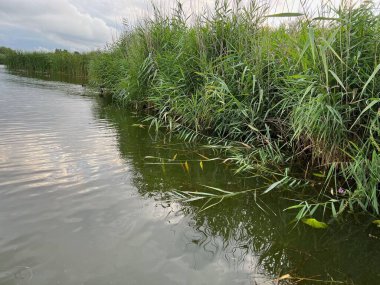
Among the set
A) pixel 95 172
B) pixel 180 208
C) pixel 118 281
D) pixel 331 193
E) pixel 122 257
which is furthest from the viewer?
pixel 95 172

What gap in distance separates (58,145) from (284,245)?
3617mm

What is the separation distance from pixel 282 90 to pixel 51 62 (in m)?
24.0

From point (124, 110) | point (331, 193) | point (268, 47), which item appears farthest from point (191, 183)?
point (124, 110)

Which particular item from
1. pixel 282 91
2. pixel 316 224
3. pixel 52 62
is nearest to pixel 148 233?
pixel 316 224

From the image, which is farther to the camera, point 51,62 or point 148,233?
point 51,62

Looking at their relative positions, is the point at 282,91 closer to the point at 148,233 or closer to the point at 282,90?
the point at 282,90

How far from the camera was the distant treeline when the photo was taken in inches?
849

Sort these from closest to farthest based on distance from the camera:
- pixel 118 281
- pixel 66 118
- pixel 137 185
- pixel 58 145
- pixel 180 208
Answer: pixel 118 281 → pixel 180 208 → pixel 137 185 → pixel 58 145 → pixel 66 118

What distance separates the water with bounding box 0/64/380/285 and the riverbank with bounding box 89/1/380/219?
35 cm

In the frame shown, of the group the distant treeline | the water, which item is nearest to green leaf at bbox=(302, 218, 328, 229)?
the water

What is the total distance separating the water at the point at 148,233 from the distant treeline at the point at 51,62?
56.0ft

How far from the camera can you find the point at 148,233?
2324 millimetres

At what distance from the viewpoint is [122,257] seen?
2004mm

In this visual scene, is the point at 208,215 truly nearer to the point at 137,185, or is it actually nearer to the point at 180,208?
the point at 180,208
